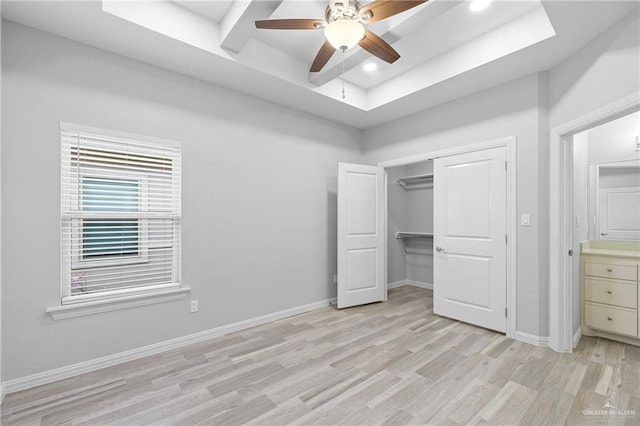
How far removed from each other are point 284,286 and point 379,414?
6.87 ft

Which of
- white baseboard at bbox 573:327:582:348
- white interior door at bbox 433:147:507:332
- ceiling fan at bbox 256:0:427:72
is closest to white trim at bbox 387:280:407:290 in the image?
white interior door at bbox 433:147:507:332

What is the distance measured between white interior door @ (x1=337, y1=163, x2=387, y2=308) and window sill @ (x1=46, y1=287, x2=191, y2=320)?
2.06 metres

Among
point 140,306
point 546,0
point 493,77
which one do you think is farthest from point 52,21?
point 493,77

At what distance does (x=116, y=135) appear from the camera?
265 cm

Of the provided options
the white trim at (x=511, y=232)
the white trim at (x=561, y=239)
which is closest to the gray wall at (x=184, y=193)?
the white trim at (x=511, y=232)

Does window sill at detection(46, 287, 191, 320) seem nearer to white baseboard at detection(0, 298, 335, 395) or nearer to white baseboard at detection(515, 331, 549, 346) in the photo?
white baseboard at detection(0, 298, 335, 395)

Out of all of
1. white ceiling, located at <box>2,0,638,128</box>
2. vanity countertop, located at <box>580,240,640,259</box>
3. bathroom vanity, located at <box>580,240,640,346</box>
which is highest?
white ceiling, located at <box>2,0,638,128</box>

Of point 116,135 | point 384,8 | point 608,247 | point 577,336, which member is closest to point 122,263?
point 116,135

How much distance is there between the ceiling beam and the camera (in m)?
2.24

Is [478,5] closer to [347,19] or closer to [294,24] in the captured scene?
[347,19]

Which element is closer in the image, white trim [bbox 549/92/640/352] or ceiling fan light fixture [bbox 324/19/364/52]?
ceiling fan light fixture [bbox 324/19/364/52]

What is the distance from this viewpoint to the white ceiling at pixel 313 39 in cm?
222

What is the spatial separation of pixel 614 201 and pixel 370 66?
320cm

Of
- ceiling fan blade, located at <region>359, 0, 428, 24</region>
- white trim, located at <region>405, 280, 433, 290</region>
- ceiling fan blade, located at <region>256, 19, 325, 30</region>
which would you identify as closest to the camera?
ceiling fan blade, located at <region>359, 0, 428, 24</region>
